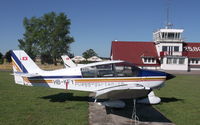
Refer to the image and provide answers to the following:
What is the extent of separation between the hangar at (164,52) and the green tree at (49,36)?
1935 cm

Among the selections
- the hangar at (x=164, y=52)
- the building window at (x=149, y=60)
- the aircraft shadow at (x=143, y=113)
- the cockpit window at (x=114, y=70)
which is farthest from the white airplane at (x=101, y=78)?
the building window at (x=149, y=60)

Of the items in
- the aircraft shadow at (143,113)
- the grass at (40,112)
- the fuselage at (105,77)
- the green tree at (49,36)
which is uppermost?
the green tree at (49,36)

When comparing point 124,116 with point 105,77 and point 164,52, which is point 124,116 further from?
point 164,52

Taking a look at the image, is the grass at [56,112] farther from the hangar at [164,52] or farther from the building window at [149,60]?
the building window at [149,60]

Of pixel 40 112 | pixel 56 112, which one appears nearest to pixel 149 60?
pixel 56 112

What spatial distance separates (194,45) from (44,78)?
4615 centimetres

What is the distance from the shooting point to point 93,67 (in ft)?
30.0

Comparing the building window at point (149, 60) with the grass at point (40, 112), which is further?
the building window at point (149, 60)

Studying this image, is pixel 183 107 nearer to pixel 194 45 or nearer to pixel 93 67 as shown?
pixel 93 67

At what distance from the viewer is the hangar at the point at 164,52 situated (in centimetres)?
4447

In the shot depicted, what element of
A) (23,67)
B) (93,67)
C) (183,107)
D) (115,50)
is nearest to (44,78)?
(23,67)

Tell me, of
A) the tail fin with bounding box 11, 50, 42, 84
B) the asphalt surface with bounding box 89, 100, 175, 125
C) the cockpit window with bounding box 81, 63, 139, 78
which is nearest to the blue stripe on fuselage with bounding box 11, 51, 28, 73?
the tail fin with bounding box 11, 50, 42, 84

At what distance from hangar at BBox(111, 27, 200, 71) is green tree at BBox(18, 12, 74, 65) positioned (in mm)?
19353

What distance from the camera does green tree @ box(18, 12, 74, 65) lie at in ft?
199
